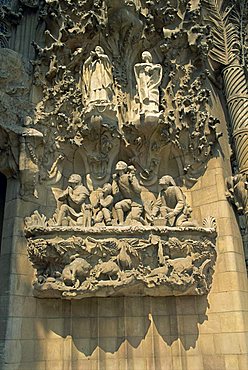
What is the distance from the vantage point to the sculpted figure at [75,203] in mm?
7537

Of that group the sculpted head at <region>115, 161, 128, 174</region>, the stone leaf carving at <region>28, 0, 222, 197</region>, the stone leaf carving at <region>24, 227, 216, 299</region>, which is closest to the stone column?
the stone leaf carving at <region>28, 0, 222, 197</region>

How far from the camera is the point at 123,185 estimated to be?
26.1 feet

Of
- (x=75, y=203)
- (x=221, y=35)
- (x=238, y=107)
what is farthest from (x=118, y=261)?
(x=221, y=35)

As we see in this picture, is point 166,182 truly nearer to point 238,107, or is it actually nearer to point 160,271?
point 160,271

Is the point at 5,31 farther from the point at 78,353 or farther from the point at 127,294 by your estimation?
the point at 78,353

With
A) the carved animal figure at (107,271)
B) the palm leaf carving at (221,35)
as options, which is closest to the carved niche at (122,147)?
the carved animal figure at (107,271)

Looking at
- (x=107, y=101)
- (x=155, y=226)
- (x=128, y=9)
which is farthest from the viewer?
(x=128, y=9)

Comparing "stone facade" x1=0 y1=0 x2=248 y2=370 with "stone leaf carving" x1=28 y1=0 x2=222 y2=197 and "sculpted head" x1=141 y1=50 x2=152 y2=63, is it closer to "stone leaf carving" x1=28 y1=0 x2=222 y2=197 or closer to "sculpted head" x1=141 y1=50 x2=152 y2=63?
"stone leaf carving" x1=28 y1=0 x2=222 y2=197

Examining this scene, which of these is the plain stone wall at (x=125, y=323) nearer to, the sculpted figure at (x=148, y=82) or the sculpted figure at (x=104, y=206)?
the sculpted figure at (x=104, y=206)

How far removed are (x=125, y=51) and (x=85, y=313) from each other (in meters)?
5.80

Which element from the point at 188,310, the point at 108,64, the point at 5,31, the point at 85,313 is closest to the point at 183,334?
the point at 188,310

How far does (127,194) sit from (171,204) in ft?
3.12

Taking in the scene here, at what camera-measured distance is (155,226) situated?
24.5 ft

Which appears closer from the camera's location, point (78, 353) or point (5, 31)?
point (78, 353)
